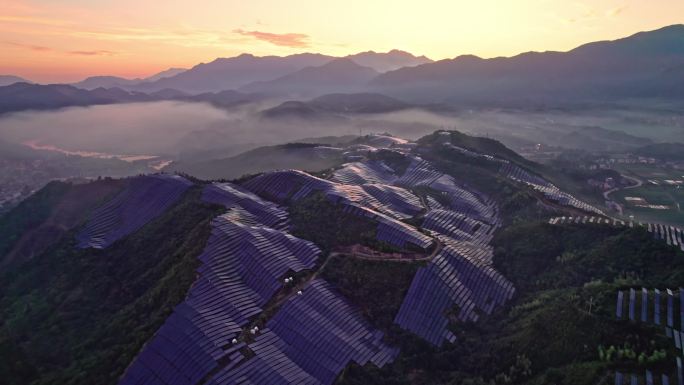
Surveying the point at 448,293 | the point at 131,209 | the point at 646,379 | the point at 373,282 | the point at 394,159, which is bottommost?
the point at 448,293

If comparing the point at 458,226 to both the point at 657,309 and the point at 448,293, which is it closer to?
the point at 448,293

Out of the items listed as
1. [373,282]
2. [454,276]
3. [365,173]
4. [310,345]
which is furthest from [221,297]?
[365,173]

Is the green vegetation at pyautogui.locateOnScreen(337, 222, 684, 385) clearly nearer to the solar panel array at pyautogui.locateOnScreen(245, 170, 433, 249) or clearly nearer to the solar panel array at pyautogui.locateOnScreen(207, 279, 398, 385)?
the solar panel array at pyautogui.locateOnScreen(207, 279, 398, 385)

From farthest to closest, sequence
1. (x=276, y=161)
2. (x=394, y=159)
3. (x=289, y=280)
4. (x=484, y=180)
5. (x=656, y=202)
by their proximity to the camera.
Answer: (x=276, y=161) → (x=656, y=202) → (x=394, y=159) → (x=484, y=180) → (x=289, y=280)

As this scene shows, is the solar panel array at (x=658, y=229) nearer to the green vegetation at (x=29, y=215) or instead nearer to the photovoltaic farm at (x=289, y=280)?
the photovoltaic farm at (x=289, y=280)

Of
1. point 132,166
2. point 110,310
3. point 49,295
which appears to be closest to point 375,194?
point 110,310

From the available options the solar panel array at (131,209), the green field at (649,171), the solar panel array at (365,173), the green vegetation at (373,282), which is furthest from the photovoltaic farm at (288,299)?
the green field at (649,171)

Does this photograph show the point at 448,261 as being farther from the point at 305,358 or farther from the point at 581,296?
the point at 305,358
